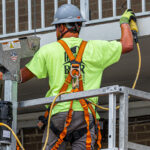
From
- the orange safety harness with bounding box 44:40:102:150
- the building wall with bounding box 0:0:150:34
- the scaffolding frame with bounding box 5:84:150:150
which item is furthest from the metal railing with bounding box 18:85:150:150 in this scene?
the building wall with bounding box 0:0:150:34

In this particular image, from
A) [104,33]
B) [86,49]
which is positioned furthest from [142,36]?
[86,49]

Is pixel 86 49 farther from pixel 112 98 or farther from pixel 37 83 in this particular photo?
pixel 37 83

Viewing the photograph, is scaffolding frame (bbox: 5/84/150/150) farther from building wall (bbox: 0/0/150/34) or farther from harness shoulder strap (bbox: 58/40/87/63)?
building wall (bbox: 0/0/150/34)

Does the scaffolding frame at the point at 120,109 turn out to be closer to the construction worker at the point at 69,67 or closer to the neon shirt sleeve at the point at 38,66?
the construction worker at the point at 69,67

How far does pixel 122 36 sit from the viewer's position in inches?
329

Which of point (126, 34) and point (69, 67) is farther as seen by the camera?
point (126, 34)

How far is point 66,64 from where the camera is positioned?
314 inches

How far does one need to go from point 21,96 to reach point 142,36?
3.30 metres

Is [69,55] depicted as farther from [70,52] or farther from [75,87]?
[75,87]

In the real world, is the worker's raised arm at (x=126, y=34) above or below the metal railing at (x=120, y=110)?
above

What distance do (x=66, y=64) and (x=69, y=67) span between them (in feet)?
0.16

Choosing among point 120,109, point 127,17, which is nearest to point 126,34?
point 127,17

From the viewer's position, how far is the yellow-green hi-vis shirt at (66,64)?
26.1 ft

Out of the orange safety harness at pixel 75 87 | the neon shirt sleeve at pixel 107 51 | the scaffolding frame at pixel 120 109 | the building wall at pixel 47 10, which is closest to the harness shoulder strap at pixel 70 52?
the orange safety harness at pixel 75 87
